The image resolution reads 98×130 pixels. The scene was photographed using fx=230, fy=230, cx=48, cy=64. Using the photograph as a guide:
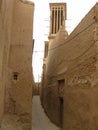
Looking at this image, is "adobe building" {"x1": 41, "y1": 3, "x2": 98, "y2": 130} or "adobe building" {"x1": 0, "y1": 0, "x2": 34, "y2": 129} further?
"adobe building" {"x1": 0, "y1": 0, "x2": 34, "y2": 129}

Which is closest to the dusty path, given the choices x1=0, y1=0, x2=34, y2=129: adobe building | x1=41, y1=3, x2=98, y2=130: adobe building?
x1=41, y1=3, x2=98, y2=130: adobe building

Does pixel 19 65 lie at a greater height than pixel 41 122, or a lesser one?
greater

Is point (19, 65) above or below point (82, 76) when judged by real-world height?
above

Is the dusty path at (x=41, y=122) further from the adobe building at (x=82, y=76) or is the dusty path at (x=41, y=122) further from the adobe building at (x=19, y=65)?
the adobe building at (x=19, y=65)

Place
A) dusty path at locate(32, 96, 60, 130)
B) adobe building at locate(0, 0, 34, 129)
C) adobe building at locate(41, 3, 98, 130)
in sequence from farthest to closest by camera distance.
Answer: dusty path at locate(32, 96, 60, 130), adobe building at locate(0, 0, 34, 129), adobe building at locate(41, 3, 98, 130)

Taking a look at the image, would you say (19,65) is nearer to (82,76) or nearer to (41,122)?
(82,76)

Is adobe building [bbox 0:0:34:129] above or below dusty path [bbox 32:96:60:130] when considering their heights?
above

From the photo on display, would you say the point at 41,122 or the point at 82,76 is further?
the point at 41,122

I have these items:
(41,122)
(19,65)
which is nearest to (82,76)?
(19,65)

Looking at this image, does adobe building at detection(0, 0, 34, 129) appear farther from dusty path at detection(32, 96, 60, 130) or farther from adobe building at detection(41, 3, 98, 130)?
dusty path at detection(32, 96, 60, 130)

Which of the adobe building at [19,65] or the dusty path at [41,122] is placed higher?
the adobe building at [19,65]

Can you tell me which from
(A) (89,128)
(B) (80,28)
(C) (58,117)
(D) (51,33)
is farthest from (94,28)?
(D) (51,33)

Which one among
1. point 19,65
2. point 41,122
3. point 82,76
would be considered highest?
point 19,65

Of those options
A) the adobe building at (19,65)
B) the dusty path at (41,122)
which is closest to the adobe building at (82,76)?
the dusty path at (41,122)
